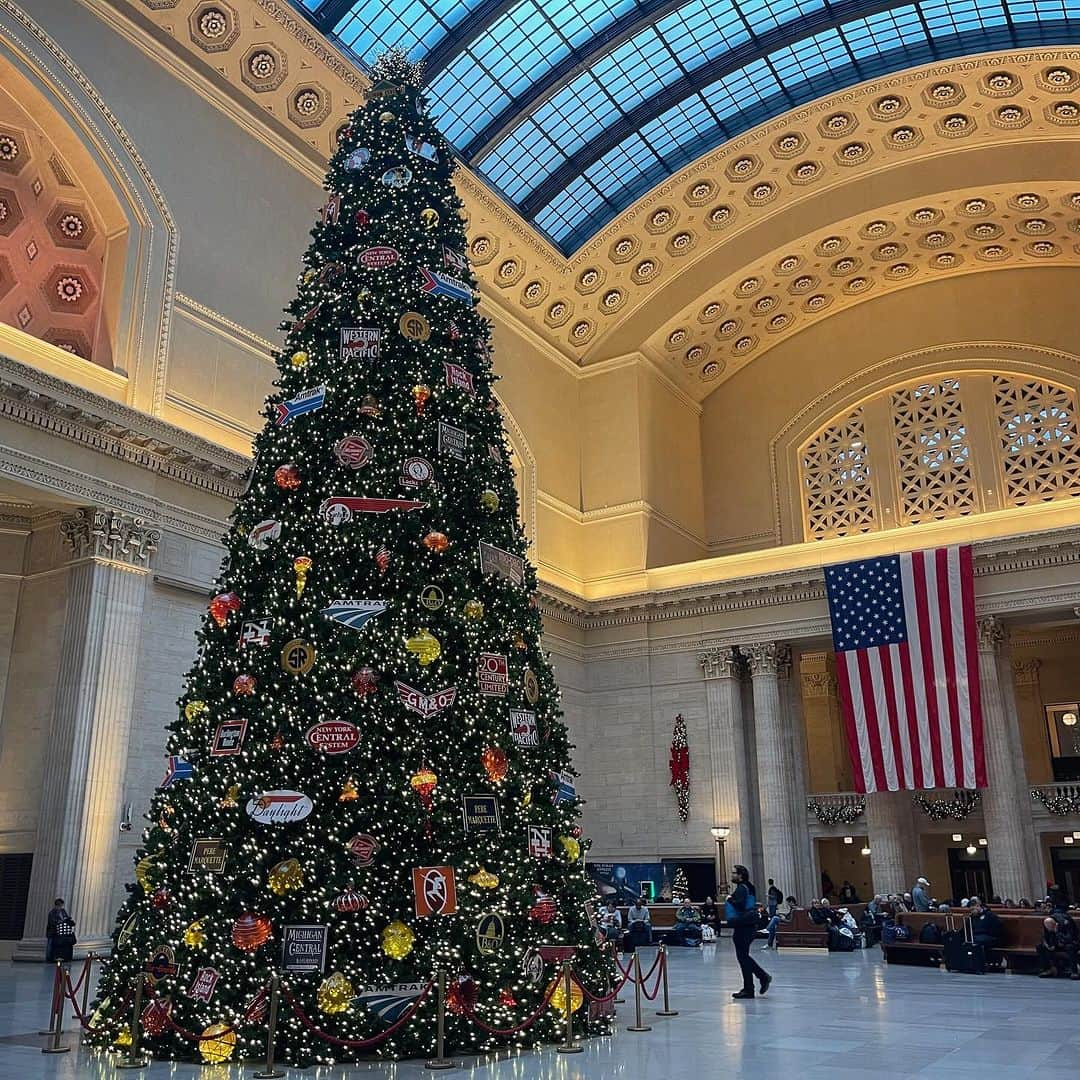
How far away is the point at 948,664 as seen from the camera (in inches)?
871

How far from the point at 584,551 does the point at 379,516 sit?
811 inches

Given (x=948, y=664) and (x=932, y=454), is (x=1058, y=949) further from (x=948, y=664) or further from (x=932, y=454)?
(x=932, y=454)

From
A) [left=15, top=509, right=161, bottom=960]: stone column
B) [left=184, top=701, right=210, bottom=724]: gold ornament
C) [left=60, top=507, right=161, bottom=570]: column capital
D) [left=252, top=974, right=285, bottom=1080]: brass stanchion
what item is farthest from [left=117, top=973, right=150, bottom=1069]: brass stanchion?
[left=60, top=507, right=161, bottom=570]: column capital

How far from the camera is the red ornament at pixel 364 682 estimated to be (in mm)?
7207

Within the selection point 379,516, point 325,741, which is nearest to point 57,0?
point 379,516

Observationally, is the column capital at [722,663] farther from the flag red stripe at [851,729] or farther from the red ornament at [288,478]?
the red ornament at [288,478]

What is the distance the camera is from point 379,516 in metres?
7.73

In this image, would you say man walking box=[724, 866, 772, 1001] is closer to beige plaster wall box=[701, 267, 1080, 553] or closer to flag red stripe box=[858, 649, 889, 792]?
flag red stripe box=[858, 649, 889, 792]

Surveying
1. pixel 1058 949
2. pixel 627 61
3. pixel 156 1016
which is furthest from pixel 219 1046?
pixel 627 61

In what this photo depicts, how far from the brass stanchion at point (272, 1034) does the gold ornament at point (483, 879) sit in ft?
4.37

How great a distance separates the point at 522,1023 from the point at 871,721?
17.1 metres

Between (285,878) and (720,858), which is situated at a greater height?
(720,858)

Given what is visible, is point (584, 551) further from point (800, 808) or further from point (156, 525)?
point (156, 525)

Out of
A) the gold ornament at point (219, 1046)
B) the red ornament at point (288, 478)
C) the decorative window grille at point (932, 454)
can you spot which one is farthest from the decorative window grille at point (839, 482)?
the gold ornament at point (219, 1046)
